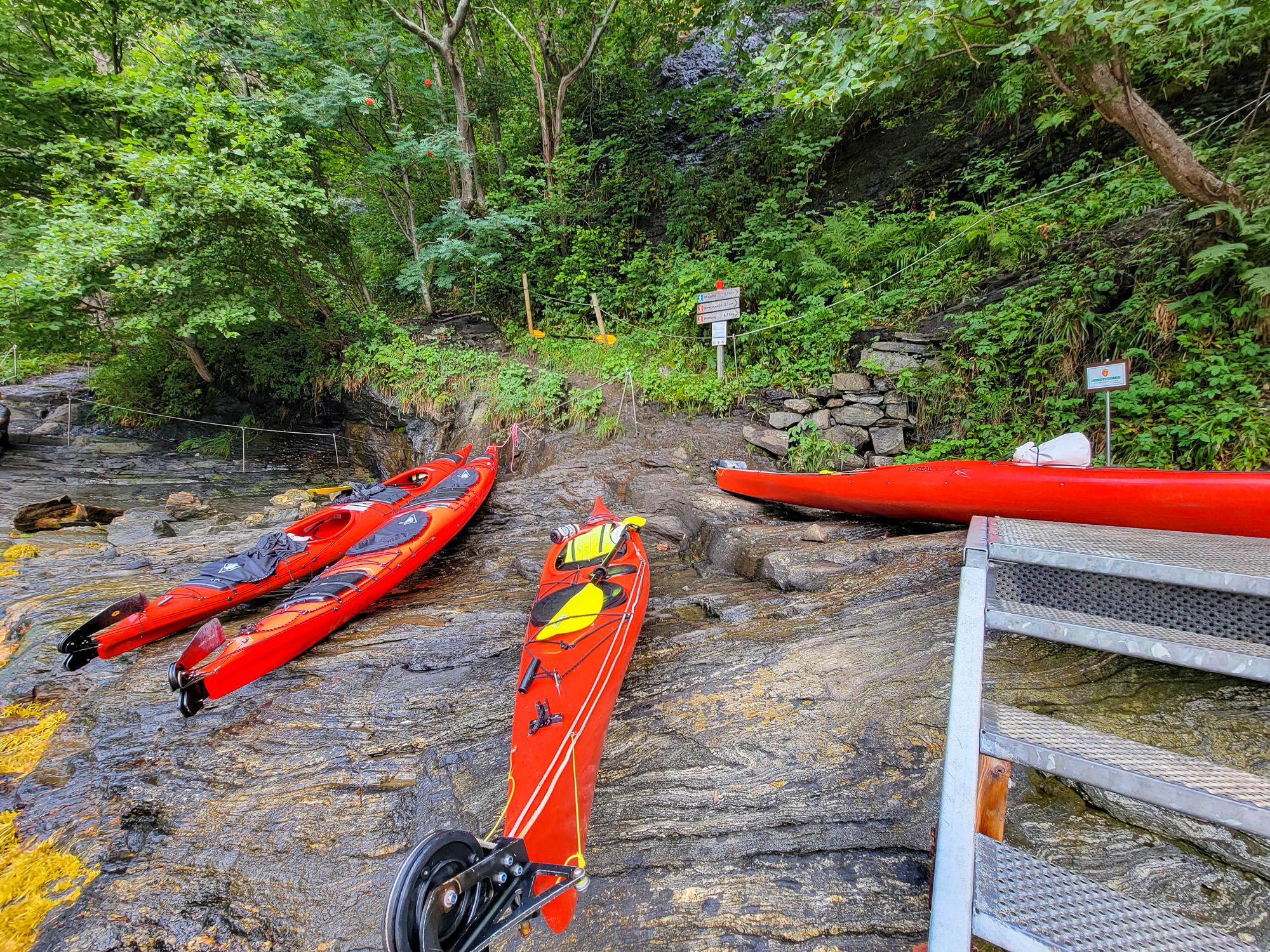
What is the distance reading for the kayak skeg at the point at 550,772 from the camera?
1.26 m

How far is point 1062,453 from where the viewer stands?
3660 mm

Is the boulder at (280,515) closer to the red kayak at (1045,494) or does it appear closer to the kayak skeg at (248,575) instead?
the kayak skeg at (248,575)

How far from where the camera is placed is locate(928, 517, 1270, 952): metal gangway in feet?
2.43

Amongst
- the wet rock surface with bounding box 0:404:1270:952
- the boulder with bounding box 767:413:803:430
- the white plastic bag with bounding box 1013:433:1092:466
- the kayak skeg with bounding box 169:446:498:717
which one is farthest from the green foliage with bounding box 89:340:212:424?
the white plastic bag with bounding box 1013:433:1092:466

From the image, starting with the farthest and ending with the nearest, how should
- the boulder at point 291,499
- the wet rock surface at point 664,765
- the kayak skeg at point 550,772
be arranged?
1. the boulder at point 291,499
2. the wet rock surface at point 664,765
3. the kayak skeg at point 550,772

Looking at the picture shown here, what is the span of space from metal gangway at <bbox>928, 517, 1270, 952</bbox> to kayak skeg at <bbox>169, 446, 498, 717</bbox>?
13.0 ft

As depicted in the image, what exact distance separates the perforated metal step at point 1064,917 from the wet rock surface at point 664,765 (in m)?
0.96

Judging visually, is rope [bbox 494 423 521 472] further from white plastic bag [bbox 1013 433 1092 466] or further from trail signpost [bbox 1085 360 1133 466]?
trail signpost [bbox 1085 360 1133 466]

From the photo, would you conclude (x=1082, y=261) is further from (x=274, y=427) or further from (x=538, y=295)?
(x=274, y=427)

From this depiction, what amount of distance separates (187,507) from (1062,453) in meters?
11.3

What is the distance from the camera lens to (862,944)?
1.56m

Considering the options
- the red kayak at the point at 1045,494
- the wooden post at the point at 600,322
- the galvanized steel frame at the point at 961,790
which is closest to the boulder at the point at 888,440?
the red kayak at the point at 1045,494

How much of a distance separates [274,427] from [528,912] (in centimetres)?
1335

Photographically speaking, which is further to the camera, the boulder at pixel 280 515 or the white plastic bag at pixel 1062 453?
the boulder at pixel 280 515
